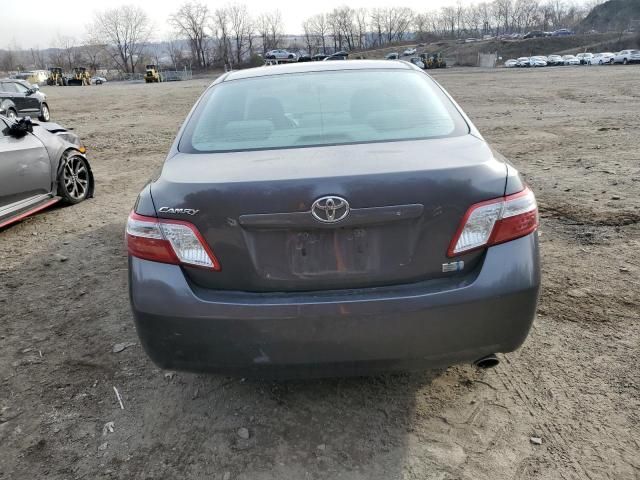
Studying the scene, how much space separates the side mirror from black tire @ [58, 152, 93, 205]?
60 cm

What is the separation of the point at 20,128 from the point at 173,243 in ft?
16.1

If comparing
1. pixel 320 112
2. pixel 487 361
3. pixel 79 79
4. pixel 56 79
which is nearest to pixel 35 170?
pixel 320 112

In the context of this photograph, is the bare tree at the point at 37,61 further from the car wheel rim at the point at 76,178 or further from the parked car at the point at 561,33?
the car wheel rim at the point at 76,178

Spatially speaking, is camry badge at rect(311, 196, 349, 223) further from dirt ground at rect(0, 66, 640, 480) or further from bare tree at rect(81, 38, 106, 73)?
bare tree at rect(81, 38, 106, 73)

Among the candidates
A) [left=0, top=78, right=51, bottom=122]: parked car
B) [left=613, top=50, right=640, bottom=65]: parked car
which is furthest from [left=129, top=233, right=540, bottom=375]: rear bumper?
[left=613, top=50, right=640, bottom=65]: parked car

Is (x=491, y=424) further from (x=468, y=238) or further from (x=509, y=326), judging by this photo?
(x=468, y=238)

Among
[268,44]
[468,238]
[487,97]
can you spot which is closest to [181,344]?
[468,238]

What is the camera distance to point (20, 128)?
604 centimetres

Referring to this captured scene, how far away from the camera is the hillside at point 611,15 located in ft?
377

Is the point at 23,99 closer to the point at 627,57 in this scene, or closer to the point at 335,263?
the point at 335,263

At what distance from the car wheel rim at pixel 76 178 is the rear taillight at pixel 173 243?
201 inches

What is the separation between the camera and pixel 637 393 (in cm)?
270

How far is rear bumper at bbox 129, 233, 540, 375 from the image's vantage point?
2.13 metres

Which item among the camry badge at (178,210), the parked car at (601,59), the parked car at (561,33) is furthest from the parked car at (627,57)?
the camry badge at (178,210)
